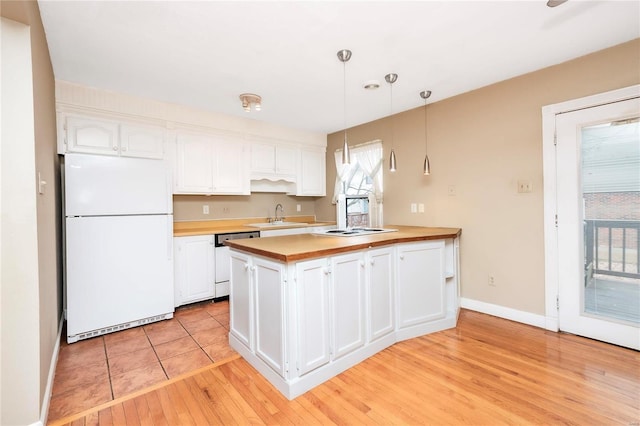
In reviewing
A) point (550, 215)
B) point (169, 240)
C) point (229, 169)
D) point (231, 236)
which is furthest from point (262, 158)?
point (550, 215)

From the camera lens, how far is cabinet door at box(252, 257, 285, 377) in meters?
1.82

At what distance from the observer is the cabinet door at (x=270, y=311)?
1.82m

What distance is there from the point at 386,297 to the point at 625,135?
231cm

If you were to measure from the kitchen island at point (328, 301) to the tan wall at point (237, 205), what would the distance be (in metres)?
2.02

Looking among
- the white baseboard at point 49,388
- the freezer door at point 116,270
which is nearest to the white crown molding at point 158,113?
the freezer door at point 116,270

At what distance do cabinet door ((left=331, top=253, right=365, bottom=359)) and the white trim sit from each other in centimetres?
169

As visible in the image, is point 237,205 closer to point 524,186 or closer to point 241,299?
point 241,299

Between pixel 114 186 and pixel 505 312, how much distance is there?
405cm

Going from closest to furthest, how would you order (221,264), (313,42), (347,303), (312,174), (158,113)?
(347,303)
(313,42)
(158,113)
(221,264)
(312,174)

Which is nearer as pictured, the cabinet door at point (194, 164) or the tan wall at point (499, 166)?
the tan wall at point (499, 166)

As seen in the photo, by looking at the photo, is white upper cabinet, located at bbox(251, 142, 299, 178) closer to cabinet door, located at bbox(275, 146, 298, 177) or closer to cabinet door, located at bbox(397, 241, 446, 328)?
cabinet door, located at bbox(275, 146, 298, 177)

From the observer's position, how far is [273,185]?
4762mm

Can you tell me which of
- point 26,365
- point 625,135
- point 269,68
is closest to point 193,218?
point 269,68

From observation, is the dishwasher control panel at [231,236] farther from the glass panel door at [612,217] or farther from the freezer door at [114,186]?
the glass panel door at [612,217]
